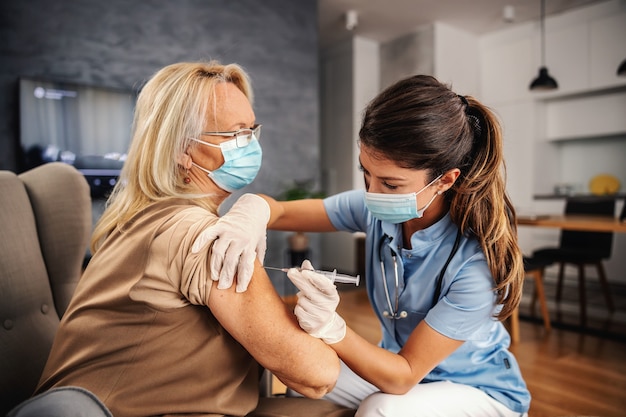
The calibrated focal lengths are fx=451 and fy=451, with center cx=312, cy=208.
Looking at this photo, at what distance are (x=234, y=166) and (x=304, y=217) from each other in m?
0.38

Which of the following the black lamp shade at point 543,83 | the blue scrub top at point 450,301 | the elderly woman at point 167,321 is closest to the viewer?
the elderly woman at point 167,321

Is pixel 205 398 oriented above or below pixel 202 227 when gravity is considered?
below

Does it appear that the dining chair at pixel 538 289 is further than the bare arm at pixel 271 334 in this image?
Yes

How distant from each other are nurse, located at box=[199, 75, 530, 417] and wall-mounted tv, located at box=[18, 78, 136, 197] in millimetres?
2558

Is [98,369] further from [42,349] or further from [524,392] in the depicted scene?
[524,392]

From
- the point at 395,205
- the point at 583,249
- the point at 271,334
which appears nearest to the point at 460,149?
the point at 395,205

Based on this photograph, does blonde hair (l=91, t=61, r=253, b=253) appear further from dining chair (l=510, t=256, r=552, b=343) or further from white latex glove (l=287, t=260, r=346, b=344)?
dining chair (l=510, t=256, r=552, b=343)

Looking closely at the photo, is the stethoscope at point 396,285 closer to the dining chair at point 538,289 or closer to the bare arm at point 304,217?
the bare arm at point 304,217

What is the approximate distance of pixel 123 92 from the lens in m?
3.20

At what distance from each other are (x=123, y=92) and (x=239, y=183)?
254 centimetres

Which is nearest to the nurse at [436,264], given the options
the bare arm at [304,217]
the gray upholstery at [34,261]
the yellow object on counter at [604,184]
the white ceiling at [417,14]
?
the bare arm at [304,217]

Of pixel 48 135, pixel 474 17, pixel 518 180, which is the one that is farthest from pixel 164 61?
pixel 518 180

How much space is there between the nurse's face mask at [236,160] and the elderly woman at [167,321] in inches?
4.6

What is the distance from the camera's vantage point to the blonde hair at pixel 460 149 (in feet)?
3.11
